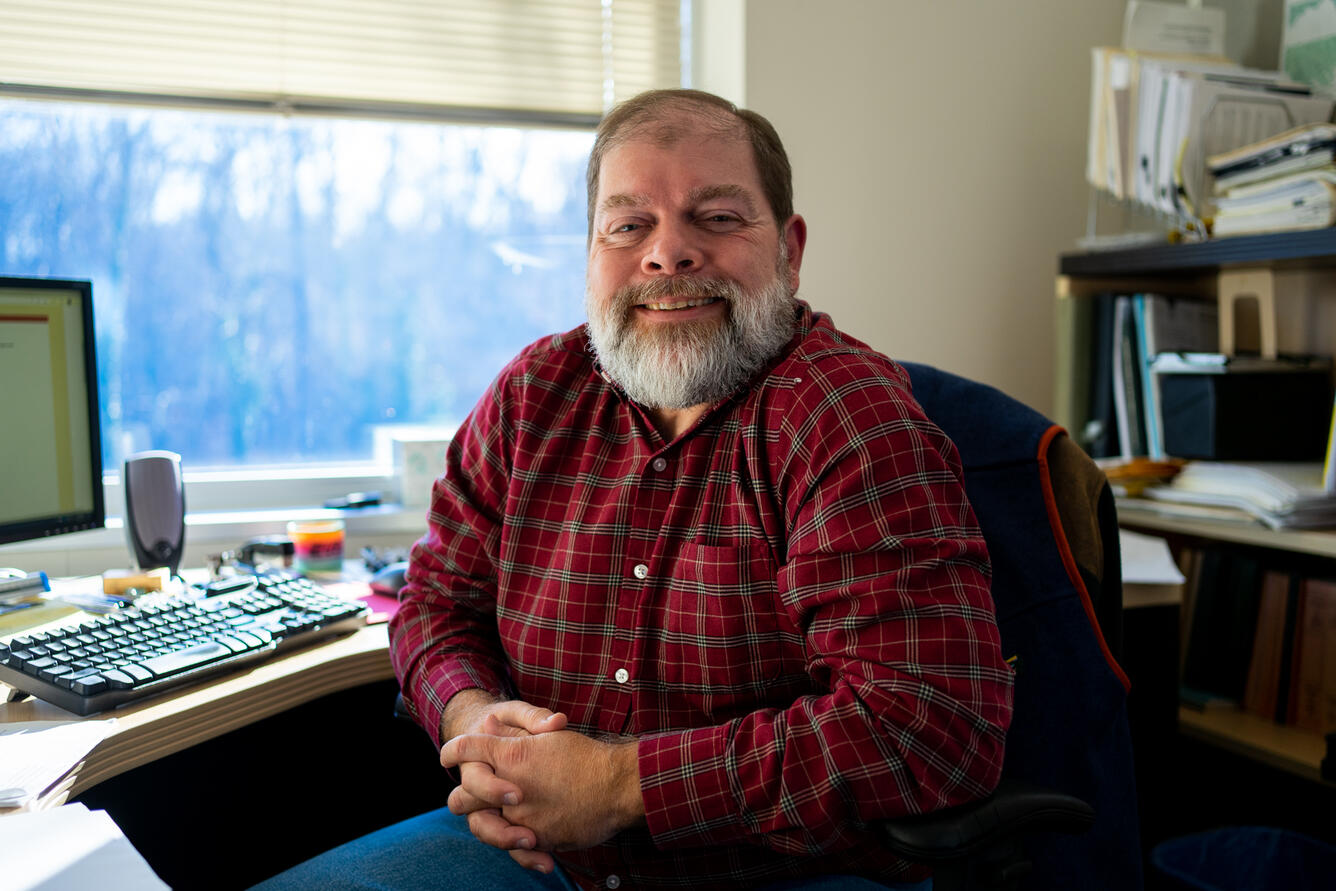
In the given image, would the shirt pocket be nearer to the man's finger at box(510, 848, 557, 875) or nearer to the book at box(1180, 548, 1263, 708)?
the man's finger at box(510, 848, 557, 875)

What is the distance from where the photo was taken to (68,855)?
75 centimetres

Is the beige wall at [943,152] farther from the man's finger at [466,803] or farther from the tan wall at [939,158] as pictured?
the man's finger at [466,803]

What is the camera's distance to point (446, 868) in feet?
3.69

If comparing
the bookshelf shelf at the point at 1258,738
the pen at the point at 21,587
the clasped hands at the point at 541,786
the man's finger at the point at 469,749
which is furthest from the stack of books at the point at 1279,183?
the pen at the point at 21,587

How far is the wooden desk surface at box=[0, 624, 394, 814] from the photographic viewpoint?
101 centimetres

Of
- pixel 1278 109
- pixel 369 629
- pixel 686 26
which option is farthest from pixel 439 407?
pixel 1278 109

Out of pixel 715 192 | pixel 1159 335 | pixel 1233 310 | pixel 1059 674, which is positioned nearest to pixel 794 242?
pixel 715 192

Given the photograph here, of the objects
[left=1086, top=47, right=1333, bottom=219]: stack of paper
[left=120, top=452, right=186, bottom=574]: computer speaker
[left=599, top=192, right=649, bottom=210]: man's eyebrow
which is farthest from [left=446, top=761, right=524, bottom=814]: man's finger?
[left=1086, top=47, right=1333, bottom=219]: stack of paper

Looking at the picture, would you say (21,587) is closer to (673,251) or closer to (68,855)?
(68,855)

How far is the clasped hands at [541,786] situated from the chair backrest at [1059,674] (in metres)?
0.44

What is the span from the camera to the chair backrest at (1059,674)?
108 centimetres

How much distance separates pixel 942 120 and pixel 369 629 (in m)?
1.62

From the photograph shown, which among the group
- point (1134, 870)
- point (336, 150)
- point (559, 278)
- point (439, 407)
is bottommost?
point (1134, 870)

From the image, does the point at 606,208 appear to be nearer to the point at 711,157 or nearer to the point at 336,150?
the point at 711,157
